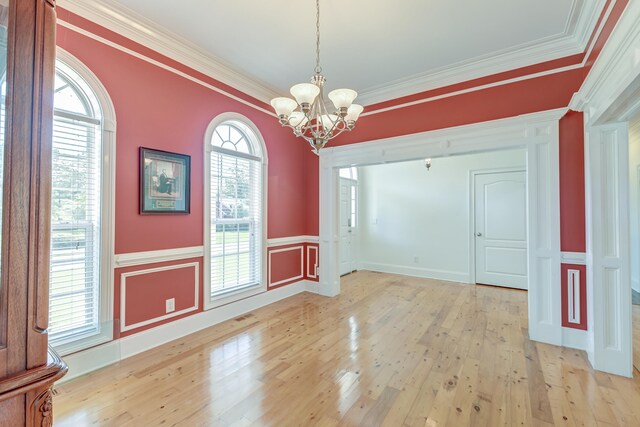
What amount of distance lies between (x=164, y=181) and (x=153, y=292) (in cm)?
111

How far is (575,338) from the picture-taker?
278 cm

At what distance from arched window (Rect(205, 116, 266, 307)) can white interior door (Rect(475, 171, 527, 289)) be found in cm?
393

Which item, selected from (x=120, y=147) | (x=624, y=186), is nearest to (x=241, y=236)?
(x=120, y=147)

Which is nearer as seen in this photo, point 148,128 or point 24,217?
point 24,217

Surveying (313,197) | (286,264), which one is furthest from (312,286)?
(313,197)

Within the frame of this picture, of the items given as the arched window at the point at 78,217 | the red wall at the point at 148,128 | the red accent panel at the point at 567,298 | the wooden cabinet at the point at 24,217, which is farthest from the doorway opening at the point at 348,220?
the wooden cabinet at the point at 24,217

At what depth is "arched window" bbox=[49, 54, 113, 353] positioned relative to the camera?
221cm

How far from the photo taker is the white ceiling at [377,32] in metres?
2.42

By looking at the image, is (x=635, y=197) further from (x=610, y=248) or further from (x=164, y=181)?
(x=164, y=181)

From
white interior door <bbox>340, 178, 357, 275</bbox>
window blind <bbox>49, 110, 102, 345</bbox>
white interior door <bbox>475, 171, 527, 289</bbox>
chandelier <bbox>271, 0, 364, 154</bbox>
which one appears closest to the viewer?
chandelier <bbox>271, 0, 364, 154</bbox>

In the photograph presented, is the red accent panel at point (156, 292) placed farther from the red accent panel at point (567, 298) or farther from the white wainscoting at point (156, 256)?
the red accent panel at point (567, 298)

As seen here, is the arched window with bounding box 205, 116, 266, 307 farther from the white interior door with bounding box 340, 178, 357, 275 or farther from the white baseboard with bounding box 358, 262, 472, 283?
the white baseboard with bounding box 358, 262, 472, 283

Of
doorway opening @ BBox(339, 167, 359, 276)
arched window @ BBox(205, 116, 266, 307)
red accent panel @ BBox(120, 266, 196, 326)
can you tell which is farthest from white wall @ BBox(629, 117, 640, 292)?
red accent panel @ BBox(120, 266, 196, 326)

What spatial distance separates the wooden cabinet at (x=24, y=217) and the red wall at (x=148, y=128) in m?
2.03
